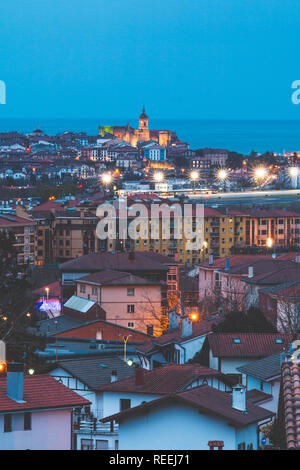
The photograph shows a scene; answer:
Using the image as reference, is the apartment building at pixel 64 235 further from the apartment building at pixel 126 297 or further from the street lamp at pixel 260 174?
the street lamp at pixel 260 174

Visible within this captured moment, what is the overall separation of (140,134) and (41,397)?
140020mm

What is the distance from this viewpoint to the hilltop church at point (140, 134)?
147 m

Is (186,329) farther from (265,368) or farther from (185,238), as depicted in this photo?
(185,238)

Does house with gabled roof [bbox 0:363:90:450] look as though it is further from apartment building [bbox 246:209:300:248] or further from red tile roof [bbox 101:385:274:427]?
apartment building [bbox 246:209:300:248]

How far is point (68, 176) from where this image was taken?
92188mm

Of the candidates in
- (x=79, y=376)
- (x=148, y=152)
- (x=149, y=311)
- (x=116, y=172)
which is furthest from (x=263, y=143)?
(x=79, y=376)

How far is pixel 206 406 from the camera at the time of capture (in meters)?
7.77

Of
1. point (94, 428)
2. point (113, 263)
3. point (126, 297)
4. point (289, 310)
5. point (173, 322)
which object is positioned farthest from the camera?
point (113, 263)

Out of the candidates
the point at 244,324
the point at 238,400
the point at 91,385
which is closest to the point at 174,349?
the point at 244,324

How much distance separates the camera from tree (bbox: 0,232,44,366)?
460 inches

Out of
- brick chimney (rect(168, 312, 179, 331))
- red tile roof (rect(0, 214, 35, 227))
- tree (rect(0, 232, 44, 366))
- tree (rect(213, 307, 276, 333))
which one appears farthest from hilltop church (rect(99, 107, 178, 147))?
tree (rect(0, 232, 44, 366))

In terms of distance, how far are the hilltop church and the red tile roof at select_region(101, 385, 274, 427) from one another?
13698 centimetres

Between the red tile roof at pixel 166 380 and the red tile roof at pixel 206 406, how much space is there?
0.91m

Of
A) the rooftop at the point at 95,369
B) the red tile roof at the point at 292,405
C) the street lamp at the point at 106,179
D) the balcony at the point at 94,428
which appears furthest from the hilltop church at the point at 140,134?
the red tile roof at the point at 292,405
